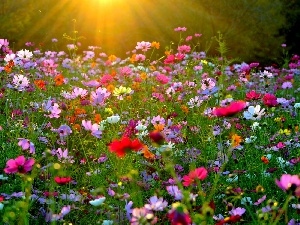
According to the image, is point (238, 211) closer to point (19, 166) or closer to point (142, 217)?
point (142, 217)

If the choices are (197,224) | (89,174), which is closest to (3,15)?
(89,174)

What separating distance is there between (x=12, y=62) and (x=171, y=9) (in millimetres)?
7801

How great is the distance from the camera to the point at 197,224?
5.38ft

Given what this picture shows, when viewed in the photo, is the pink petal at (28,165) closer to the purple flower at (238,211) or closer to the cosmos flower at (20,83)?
the purple flower at (238,211)

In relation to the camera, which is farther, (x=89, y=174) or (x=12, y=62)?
(x=12, y=62)

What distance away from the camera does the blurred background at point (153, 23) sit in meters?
10.7

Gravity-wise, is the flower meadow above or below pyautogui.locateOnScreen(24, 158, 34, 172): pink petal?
below

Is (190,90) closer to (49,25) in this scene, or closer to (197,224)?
(197,224)

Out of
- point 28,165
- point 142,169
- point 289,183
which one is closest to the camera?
point 289,183

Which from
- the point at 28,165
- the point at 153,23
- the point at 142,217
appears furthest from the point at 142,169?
the point at 153,23

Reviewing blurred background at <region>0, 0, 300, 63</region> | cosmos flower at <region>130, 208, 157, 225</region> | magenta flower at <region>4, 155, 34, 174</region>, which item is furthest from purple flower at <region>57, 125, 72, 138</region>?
blurred background at <region>0, 0, 300, 63</region>

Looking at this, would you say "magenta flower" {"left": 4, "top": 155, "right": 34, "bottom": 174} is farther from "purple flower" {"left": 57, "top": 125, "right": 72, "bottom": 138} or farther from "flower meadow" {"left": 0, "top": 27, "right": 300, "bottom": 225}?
"purple flower" {"left": 57, "top": 125, "right": 72, "bottom": 138}

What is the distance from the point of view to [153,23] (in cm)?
1105

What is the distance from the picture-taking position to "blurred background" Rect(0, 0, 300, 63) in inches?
420
